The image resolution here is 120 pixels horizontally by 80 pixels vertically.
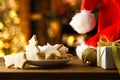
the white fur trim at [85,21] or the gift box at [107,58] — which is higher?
the white fur trim at [85,21]

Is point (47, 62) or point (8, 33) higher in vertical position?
point (8, 33)

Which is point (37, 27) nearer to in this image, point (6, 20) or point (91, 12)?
point (6, 20)

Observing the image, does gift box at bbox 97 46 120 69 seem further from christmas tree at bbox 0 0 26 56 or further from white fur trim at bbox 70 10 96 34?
christmas tree at bbox 0 0 26 56

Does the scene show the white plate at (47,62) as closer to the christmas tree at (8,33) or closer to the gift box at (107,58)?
the gift box at (107,58)

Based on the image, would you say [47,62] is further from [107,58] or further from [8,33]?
[8,33]

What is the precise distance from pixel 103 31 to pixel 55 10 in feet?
9.07

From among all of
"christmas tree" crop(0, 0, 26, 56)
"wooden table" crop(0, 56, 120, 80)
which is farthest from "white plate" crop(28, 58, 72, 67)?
"christmas tree" crop(0, 0, 26, 56)

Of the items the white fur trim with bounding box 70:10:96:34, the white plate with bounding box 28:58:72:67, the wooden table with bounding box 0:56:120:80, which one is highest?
the white fur trim with bounding box 70:10:96:34
